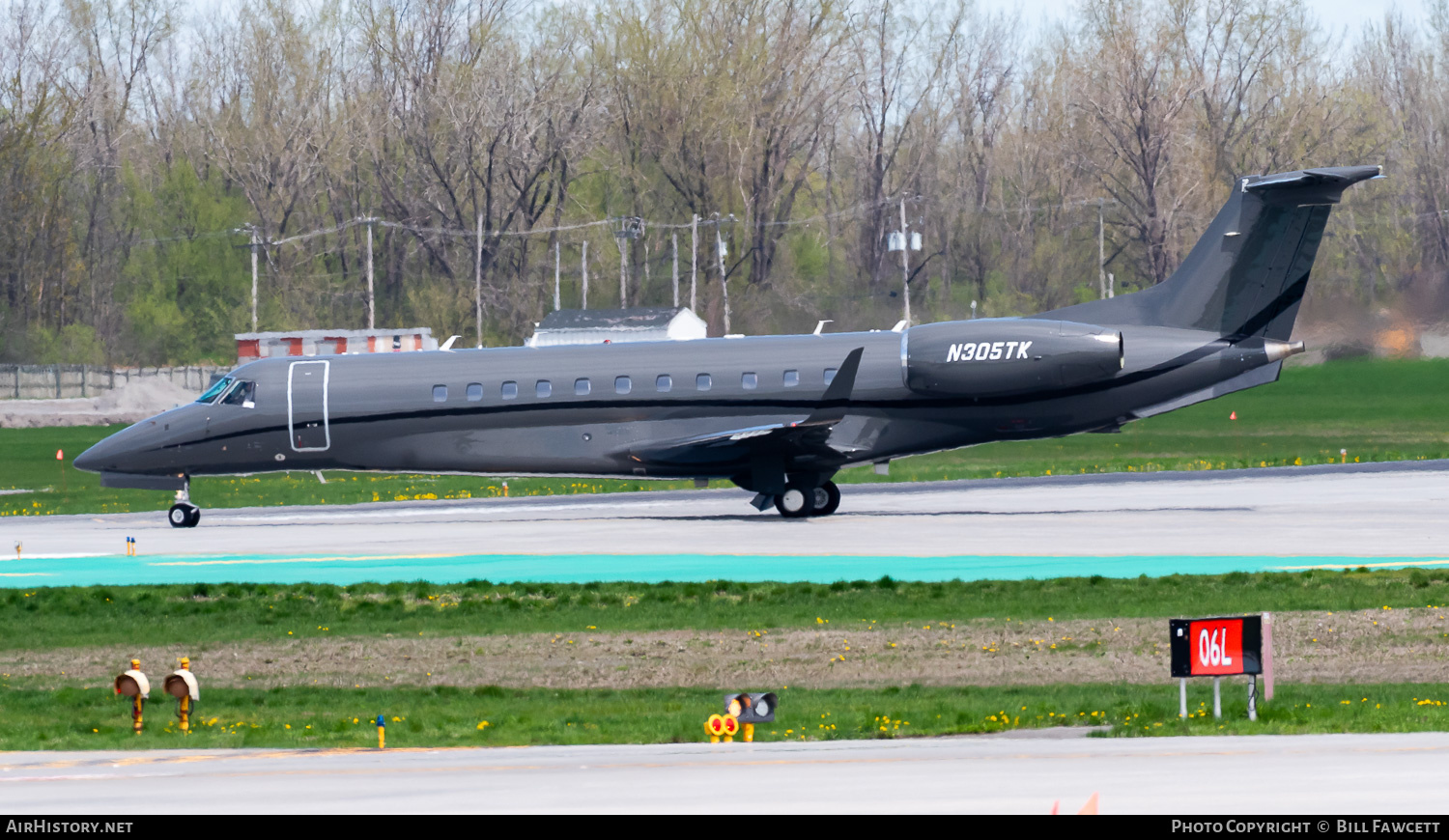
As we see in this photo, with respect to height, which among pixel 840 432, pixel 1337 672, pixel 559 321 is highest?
pixel 559 321

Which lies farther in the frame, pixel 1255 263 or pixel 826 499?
pixel 826 499

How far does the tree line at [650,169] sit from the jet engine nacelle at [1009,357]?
50.6 metres

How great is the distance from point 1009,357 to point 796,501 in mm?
4737

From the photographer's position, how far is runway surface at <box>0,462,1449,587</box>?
25375mm

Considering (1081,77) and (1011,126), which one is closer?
(1081,77)

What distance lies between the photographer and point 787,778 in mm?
9773

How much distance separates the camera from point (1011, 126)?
10125cm

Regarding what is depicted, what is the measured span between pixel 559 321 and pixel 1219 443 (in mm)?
29162

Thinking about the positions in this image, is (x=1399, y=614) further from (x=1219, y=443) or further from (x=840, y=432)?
(x=1219, y=443)

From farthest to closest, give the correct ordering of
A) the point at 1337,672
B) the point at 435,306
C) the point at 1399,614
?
the point at 435,306, the point at 1399,614, the point at 1337,672

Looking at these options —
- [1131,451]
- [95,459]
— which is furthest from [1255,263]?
[1131,451]

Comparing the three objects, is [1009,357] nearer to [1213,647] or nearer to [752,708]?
[1213,647]

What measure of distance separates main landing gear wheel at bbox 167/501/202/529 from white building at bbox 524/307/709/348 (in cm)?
3548
